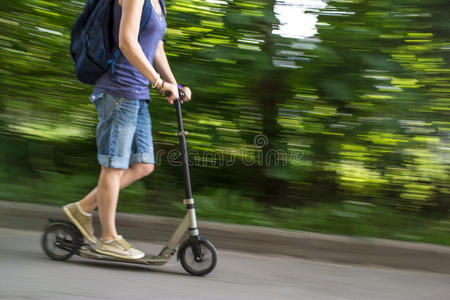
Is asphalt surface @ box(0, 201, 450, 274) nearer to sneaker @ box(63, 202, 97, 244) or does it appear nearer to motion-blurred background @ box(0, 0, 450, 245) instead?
motion-blurred background @ box(0, 0, 450, 245)

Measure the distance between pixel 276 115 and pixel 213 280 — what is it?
1791 mm

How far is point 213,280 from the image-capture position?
121 inches

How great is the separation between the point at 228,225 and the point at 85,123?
194 centimetres

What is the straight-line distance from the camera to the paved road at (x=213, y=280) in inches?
109

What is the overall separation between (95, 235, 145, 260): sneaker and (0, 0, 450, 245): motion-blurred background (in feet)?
3.26

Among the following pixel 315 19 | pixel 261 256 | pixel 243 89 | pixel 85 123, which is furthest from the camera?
pixel 85 123

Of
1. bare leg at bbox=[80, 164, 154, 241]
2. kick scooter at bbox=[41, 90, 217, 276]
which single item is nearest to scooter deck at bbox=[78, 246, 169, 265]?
kick scooter at bbox=[41, 90, 217, 276]

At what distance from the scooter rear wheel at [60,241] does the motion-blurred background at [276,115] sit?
955 mm

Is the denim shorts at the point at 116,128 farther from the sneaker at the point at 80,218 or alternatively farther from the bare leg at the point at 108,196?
the sneaker at the point at 80,218

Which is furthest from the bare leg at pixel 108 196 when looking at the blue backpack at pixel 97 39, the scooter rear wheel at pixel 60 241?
the blue backpack at pixel 97 39

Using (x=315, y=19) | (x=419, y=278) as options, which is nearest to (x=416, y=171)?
(x=419, y=278)

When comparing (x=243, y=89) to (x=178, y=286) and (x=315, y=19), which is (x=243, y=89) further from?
(x=178, y=286)

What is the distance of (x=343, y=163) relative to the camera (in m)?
4.40

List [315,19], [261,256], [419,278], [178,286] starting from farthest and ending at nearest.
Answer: [315,19] → [261,256] → [419,278] → [178,286]
